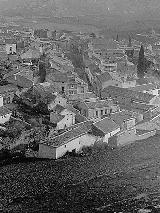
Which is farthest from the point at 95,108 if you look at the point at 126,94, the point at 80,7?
the point at 80,7

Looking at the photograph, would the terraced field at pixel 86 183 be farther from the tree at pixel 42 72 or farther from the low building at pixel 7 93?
the tree at pixel 42 72

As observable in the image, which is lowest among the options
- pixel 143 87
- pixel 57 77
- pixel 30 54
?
pixel 143 87

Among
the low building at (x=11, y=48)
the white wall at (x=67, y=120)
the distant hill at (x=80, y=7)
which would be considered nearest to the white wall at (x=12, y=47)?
the low building at (x=11, y=48)

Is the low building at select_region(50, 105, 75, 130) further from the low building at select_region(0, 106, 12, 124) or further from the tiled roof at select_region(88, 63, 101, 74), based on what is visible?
the tiled roof at select_region(88, 63, 101, 74)

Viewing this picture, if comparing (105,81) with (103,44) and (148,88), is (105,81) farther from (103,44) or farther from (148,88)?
(103,44)

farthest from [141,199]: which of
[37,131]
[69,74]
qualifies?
[69,74]
